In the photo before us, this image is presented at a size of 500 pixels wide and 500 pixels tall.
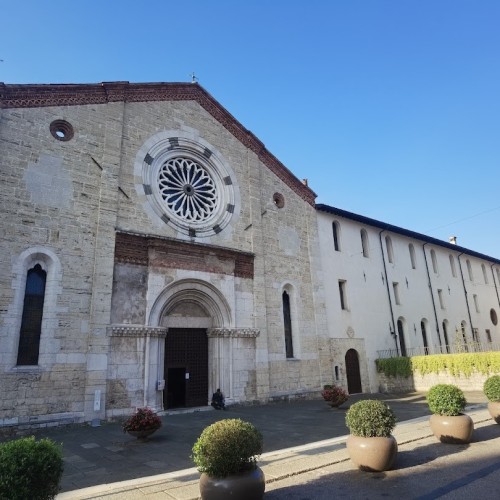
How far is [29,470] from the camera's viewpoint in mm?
4191

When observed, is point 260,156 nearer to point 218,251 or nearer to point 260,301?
point 218,251

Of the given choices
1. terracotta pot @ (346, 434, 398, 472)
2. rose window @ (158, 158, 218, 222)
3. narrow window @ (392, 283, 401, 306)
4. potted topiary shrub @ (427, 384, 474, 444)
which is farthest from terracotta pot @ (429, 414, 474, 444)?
narrow window @ (392, 283, 401, 306)

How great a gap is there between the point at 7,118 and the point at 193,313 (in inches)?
406

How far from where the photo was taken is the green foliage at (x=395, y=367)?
74.7 ft

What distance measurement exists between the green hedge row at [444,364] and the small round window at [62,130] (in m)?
20.6

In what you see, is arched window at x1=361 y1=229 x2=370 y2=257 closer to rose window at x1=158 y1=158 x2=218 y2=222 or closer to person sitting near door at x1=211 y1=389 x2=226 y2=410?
rose window at x1=158 y1=158 x2=218 y2=222

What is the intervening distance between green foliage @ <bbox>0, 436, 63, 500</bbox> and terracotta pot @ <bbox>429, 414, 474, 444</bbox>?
315 inches

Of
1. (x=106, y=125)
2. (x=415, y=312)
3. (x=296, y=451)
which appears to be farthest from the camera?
(x=415, y=312)

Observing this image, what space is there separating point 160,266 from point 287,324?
7.81m

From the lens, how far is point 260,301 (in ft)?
61.6

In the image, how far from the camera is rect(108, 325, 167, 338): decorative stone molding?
1405 cm

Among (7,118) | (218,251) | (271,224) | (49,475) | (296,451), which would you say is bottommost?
(296,451)

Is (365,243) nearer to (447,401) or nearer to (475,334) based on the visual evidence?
(475,334)

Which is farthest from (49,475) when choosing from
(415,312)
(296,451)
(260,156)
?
(415,312)
